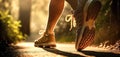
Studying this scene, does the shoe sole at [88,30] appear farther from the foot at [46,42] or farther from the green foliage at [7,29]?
the green foliage at [7,29]

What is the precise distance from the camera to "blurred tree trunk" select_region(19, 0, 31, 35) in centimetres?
1298

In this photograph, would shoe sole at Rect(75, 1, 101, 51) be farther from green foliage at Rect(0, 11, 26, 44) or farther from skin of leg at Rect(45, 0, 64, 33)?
green foliage at Rect(0, 11, 26, 44)

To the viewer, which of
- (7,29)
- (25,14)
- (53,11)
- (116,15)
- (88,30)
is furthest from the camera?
(25,14)

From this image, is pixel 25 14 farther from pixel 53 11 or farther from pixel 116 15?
pixel 53 11

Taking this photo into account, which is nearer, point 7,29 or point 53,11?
point 53,11

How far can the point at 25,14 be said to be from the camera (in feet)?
43.7

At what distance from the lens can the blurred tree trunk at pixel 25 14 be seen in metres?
13.0

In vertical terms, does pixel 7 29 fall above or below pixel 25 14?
below

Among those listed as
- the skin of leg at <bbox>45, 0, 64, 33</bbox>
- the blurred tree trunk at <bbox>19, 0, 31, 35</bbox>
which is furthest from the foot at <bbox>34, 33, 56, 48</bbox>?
the blurred tree trunk at <bbox>19, 0, 31, 35</bbox>

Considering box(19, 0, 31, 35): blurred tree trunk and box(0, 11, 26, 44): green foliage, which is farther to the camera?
box(19, 0, 31, 35): blurred tree trunk

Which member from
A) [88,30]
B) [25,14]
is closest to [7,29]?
[88,30]

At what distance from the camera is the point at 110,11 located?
16.5ft

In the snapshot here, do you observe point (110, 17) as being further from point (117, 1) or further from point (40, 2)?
point (40, 2)

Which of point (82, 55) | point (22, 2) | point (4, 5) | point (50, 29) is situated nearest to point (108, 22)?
point (50, 29)
